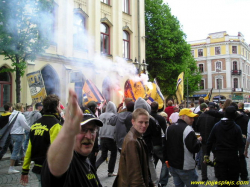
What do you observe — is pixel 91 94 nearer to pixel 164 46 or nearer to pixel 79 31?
pixel 79 31

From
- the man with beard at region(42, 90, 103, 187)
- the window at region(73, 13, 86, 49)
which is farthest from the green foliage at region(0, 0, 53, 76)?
the man with beard at region(42, 90, 103, 187)

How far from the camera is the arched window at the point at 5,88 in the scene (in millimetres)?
13742

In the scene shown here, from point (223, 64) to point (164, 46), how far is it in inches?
1361

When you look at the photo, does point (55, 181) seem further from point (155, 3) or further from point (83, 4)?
point (155, 3)

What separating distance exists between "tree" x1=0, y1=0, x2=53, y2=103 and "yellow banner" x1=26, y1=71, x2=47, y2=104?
178cm

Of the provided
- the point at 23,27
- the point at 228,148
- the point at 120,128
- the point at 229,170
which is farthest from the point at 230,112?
the point at 23,27

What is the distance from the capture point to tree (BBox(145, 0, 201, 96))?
2607 centimetres

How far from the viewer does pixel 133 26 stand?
22406 millimetres

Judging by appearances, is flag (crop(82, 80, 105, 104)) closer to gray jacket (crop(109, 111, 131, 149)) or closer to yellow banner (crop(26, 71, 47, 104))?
yellow banner (crop(26, 71, 47, 104))

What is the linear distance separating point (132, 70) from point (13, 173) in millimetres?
15730

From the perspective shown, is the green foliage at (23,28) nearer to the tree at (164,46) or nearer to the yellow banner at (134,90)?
the yellow banner at (134,90)

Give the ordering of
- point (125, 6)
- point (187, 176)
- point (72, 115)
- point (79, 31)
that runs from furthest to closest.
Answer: point (125, 6) < point (79, 31) < point (187, 176) < point (72, 115)

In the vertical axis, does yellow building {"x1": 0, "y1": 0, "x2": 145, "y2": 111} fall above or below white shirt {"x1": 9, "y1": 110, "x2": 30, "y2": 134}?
above

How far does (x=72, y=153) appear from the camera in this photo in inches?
50.5
